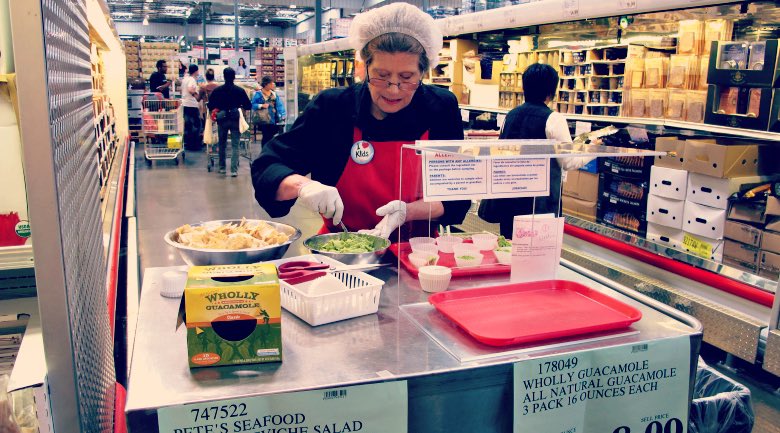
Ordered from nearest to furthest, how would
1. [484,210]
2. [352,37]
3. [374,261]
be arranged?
[374,261] < [352,37] < [484,210]

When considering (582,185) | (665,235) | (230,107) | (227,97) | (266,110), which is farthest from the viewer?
(266,110)

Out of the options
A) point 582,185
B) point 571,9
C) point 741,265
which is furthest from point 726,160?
point 571,9

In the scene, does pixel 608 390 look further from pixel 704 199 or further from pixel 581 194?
pixel 581 194

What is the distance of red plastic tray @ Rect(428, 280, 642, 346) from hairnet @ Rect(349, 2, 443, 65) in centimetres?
112

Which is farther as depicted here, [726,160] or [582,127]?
[582,127]

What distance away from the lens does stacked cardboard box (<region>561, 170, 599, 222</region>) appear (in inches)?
191

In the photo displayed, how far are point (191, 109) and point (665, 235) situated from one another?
13284mm

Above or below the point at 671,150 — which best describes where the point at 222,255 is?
below

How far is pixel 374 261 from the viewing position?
2.00 meters

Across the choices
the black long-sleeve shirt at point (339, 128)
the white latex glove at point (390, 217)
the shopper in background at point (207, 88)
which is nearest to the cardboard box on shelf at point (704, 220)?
the black long-sleeve shirt at point (339, 128)

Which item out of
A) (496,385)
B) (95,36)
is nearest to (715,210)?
(496,385)

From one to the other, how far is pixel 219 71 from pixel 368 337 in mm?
25825

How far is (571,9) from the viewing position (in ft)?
14.8

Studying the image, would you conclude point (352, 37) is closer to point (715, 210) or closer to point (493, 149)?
point (493, 149)
